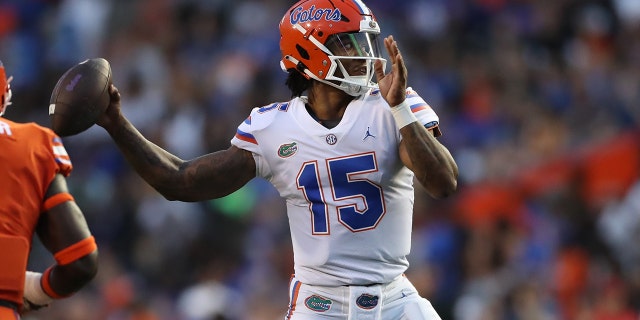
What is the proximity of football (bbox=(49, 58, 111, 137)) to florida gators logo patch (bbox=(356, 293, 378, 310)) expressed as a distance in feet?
4.54

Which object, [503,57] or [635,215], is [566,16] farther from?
[635,215]

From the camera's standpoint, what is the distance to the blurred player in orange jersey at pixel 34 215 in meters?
5.14

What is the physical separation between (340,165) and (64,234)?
1.22 m

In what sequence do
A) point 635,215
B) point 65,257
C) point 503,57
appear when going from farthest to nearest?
point 503,57, point 635,215, point 65,257

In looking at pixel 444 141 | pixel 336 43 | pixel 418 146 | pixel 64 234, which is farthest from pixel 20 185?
pixel 444 141

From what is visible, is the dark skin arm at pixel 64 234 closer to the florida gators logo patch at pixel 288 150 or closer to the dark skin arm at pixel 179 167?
the dark skin arm at pixel 179 167

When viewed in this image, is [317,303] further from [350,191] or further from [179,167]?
[179,167]

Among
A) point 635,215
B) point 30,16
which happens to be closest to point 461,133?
point 635,215

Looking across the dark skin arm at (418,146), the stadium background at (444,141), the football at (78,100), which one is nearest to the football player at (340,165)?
the dark skin arm at (418,146)

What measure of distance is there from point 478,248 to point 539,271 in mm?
533

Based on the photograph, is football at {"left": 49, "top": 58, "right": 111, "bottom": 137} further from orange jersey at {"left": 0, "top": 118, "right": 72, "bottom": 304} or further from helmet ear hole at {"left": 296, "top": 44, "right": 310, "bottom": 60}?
helmet ear hole at {"left": 296, "top": 44, "right": 310, "bottom": 60}

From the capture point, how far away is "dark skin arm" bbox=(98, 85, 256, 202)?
5625mm

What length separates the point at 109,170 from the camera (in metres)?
12.6

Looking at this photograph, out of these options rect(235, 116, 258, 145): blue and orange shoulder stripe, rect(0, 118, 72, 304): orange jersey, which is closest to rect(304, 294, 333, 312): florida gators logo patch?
rect(235, 116, 258, 145): blue and orange shoulder stripe
